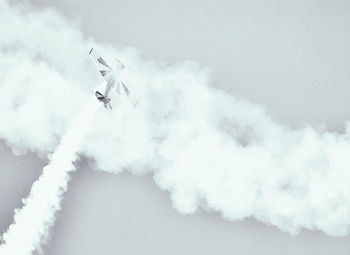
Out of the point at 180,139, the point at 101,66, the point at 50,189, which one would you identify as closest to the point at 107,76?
the point at 101,66

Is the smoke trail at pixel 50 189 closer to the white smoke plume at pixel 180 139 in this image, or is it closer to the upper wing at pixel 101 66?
the white smoke plume at pixel 180 139

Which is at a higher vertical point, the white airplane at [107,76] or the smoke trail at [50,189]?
the white airplane at [107,76]

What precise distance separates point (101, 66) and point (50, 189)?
14681mm

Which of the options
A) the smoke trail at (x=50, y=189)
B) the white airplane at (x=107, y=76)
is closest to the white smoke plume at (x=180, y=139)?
the smoke trail at (x=50, y=189)

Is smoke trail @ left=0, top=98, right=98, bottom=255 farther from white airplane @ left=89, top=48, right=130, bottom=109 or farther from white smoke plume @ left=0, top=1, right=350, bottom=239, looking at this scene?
white airplane @ left=89, top=48, right=130, bottom=109

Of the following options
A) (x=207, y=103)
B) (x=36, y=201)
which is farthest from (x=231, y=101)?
(x=36, y=201)

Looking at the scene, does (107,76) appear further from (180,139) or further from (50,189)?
(50,189)

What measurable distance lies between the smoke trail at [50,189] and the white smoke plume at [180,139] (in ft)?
3.94

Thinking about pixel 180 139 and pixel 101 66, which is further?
pixel 180 139

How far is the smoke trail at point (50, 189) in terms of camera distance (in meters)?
51.8

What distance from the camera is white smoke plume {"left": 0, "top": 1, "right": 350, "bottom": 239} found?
5359 cm

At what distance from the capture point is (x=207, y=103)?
55.3m

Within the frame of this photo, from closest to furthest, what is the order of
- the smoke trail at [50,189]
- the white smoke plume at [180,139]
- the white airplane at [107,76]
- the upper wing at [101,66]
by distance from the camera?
the upper wing at [101,66] < the white airplane at [107,76] < the smoke trail at [50,189] < the white smoke plume at [180,139]

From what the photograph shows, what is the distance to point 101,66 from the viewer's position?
49.4 meters
